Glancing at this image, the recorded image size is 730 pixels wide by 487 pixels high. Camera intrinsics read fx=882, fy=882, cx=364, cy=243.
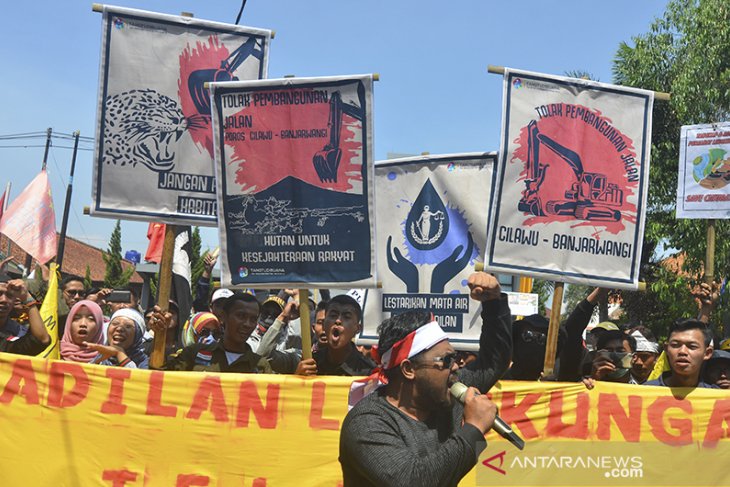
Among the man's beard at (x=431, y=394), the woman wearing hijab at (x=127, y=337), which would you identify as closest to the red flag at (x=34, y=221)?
the woman wearing hijab at (x=127, y=337)

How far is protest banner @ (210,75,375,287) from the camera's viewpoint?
4.87m

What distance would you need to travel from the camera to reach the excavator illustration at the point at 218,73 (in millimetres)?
5355

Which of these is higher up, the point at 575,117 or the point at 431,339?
the point at 575,117

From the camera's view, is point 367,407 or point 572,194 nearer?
point 367,407

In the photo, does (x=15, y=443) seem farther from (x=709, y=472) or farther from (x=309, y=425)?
(x=709, y=472)

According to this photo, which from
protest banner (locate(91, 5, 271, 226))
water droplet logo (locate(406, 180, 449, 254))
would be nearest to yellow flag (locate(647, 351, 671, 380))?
water droplet logo (locate(406, 180, 449, 254))

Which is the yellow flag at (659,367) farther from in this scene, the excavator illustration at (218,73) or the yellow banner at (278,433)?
the excavator illustration at (218,73)

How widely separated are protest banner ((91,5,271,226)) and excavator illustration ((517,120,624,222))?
1.89 m

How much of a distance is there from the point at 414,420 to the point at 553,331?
2054mm

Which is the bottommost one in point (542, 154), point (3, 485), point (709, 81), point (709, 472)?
point (3, 485)

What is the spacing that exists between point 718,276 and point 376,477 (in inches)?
682

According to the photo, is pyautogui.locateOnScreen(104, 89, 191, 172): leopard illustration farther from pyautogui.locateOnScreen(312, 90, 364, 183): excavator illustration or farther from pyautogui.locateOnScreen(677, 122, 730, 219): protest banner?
pyautogui.locateOnScreen(677, 122, 730, 219): protest banner

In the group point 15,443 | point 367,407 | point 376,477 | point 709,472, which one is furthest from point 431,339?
point 15,443

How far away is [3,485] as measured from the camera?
5031mm
